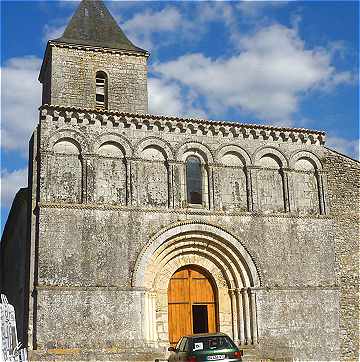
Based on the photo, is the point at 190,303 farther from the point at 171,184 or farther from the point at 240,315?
the point at 171,184

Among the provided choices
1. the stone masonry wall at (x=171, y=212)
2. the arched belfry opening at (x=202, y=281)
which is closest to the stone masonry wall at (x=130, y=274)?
the stone masonry wall at (x=171, y=212)

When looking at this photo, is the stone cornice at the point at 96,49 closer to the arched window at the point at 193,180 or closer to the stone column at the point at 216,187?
the arched window at the point at 193,180

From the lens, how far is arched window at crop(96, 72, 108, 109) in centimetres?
2353

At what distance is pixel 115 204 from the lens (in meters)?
18.8

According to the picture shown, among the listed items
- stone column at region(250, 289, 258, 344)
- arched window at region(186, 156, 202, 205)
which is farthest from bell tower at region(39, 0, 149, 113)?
stone column at region(250, 289, 258, 344)

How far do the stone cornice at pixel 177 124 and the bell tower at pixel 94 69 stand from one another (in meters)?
3.76

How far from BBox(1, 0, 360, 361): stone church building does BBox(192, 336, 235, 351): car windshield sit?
3.88 meters

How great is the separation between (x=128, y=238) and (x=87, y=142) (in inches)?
135

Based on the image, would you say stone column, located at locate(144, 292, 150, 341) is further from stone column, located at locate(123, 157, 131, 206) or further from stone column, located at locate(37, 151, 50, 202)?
stone column, located at locate(37, 151, 50, 202)

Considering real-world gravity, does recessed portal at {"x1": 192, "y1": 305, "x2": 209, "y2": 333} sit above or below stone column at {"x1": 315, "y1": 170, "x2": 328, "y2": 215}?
below

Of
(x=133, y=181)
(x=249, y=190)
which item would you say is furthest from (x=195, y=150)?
(x=133, y=181)

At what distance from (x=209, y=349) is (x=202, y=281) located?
607cm

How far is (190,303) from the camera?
→ 19.5 meters

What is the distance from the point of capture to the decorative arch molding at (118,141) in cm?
1920
